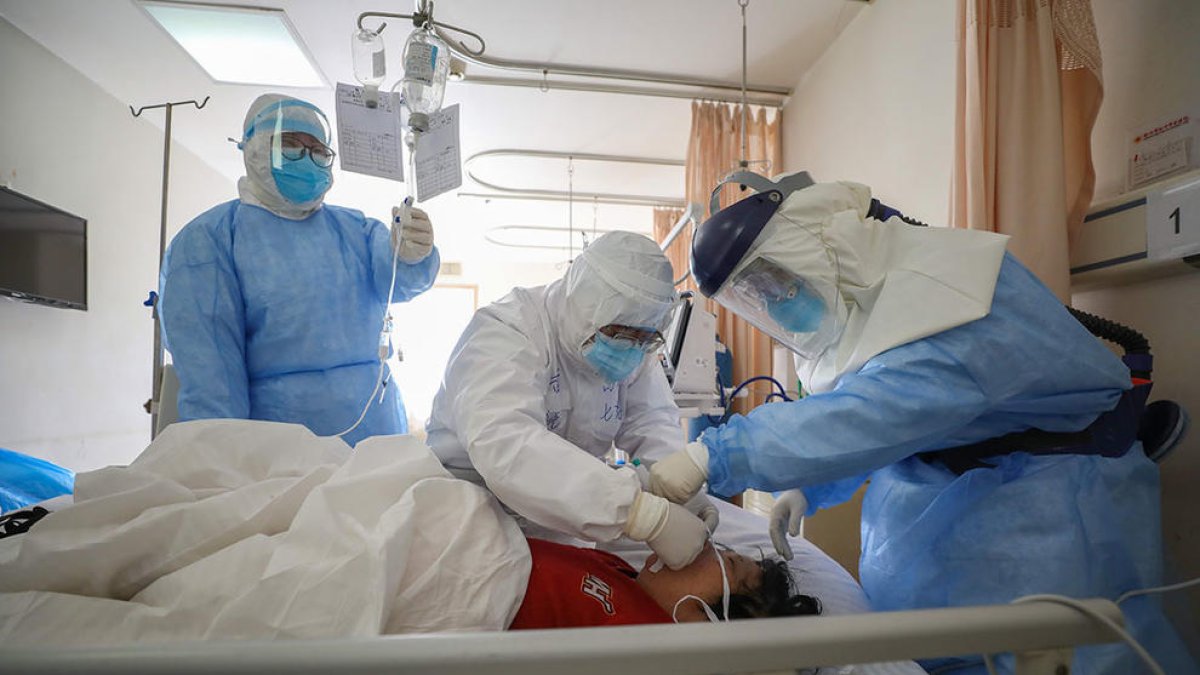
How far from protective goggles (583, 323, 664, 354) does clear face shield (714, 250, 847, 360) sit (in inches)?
7.1

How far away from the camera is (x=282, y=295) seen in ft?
4.76

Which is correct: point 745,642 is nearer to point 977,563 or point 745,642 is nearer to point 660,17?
point 977,563

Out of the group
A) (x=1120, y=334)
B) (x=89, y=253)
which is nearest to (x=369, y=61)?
(x=1120, y=334)

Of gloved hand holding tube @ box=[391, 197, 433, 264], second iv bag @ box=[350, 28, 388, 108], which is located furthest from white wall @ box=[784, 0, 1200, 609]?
second iv bag @ box=[350, 28, 388, 108]

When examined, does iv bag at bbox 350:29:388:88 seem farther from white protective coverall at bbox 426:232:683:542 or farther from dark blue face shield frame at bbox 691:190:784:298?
dark blue face shield frame at bbox 691:190:784:298

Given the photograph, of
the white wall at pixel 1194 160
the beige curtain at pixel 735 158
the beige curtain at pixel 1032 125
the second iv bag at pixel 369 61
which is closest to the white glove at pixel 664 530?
the white wall at pixel 1194 160

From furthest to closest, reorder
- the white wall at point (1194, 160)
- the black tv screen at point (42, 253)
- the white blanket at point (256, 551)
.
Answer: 1. the black tv screen at point (42, 253)
2. the white wall at point (1194, 160)
3. the white blanket at point (256, 551)

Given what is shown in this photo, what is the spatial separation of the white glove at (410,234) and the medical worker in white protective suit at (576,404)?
426 millimetres

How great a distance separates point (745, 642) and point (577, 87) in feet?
9.63

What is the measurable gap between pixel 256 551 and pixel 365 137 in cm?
Result: 106

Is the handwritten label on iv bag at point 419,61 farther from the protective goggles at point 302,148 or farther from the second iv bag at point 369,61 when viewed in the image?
the protective goggles at point 302,148

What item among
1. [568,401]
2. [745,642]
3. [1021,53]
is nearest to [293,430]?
[568,401]

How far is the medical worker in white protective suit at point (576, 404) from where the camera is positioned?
3.00 ft

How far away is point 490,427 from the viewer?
97 cm
